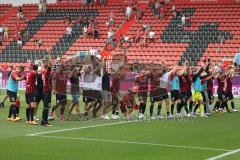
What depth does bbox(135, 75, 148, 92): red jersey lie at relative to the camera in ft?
63.2

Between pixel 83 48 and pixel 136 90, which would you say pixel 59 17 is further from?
pixel 136 90

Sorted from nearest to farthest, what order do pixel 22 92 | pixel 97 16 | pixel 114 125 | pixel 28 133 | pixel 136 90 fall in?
pixel 28 133 < pixel 114 125 < pixel 136 90 < pixel 22 92 < pixel 97 16

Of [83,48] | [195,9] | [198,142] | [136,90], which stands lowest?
[198,142]

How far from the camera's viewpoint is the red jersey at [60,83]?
18422 millimetres

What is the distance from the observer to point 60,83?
61.1ft

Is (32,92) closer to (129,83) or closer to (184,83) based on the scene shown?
A: (184,83)

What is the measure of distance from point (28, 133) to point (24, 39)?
2993 centimetres

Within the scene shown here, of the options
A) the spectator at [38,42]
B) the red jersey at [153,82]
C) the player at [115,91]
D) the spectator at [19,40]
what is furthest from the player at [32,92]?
the spectator at [19,40]

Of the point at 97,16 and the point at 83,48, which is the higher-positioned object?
the point at 97,16

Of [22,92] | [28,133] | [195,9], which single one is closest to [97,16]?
[195,9]

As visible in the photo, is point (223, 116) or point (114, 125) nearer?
point (114, 125)

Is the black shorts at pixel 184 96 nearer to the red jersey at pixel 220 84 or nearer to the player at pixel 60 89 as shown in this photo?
the red jersey at pixel 220 84

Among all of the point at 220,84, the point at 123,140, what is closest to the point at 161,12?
the point at 220,84

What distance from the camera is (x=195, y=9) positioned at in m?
41.1
